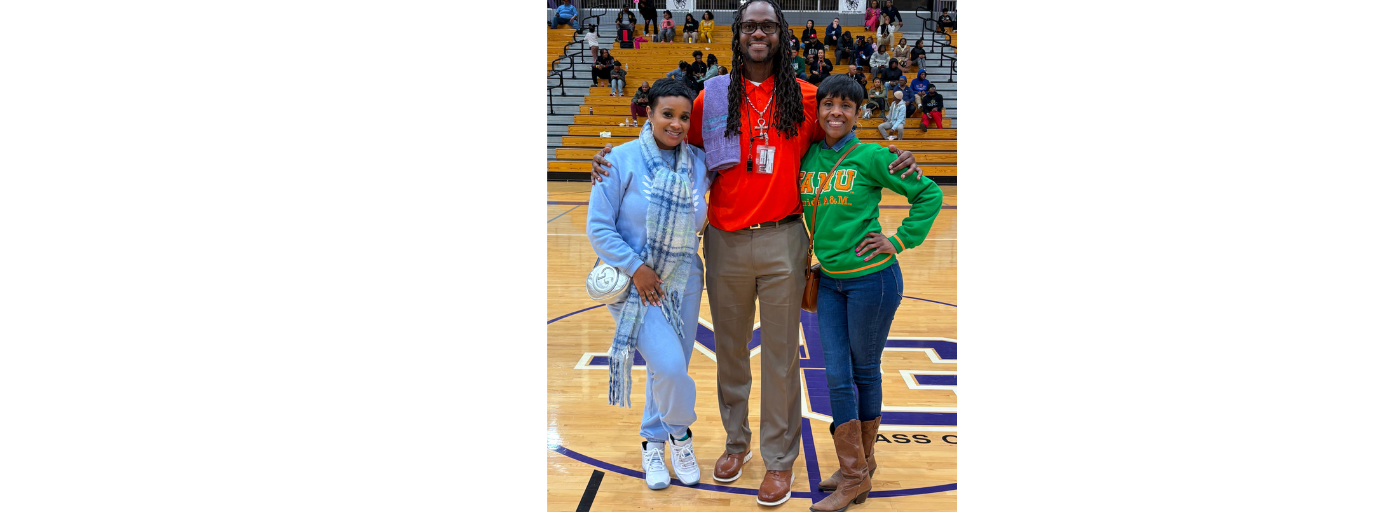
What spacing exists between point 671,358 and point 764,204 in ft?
1.83

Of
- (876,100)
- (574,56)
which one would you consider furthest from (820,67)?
(574,56)

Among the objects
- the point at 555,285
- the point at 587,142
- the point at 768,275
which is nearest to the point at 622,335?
the point at 768,275

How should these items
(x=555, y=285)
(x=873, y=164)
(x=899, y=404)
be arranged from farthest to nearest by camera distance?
(x=555, y=285) < (x=899, y=404) < (x=873, y=164)

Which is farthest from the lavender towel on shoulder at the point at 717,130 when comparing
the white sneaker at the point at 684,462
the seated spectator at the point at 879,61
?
the seated spectator at the point at 879,61

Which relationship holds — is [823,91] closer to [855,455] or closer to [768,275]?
[768,275]

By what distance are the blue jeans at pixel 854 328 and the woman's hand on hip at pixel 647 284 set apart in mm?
497

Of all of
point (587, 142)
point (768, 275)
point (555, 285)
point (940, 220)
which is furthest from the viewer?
point (587, 142)

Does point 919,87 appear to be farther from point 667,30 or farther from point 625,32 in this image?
point 625,32

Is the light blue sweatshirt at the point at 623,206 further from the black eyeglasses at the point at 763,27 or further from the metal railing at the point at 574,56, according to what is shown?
the metal railing at the point at 574,56

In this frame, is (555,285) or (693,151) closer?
(693,151)

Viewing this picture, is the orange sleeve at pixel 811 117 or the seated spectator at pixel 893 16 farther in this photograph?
the seated spectator at pixel 893 16

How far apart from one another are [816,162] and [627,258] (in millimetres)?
640

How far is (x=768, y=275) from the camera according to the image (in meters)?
2.57

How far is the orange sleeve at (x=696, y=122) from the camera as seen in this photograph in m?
2.64
